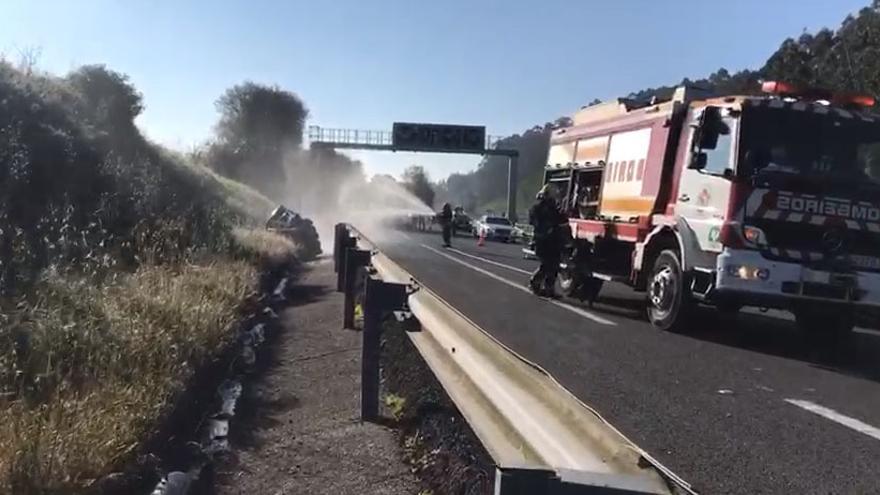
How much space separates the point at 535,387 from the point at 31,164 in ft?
47.5

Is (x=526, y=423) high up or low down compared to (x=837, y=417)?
up

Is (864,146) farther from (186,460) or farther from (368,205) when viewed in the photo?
(368,205)

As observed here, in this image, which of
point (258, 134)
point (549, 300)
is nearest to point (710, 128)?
point (549, 300)

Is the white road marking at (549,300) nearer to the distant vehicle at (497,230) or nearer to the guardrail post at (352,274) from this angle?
the guardrail post at (352,274)

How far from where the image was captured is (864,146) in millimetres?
10227

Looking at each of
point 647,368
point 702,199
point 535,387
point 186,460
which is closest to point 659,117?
point 702,199

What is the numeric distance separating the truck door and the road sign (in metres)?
60.2

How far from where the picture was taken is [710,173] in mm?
9977

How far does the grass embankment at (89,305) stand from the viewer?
4.60 meters

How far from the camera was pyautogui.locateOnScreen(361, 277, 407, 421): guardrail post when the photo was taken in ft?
20.4

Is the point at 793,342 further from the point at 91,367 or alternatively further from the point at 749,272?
the point at 91,367

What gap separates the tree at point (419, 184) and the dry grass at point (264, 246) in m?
102

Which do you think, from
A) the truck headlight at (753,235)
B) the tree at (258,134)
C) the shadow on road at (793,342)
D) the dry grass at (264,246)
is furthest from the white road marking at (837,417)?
the tree at (258,134)

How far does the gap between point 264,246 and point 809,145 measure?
39.6ft
